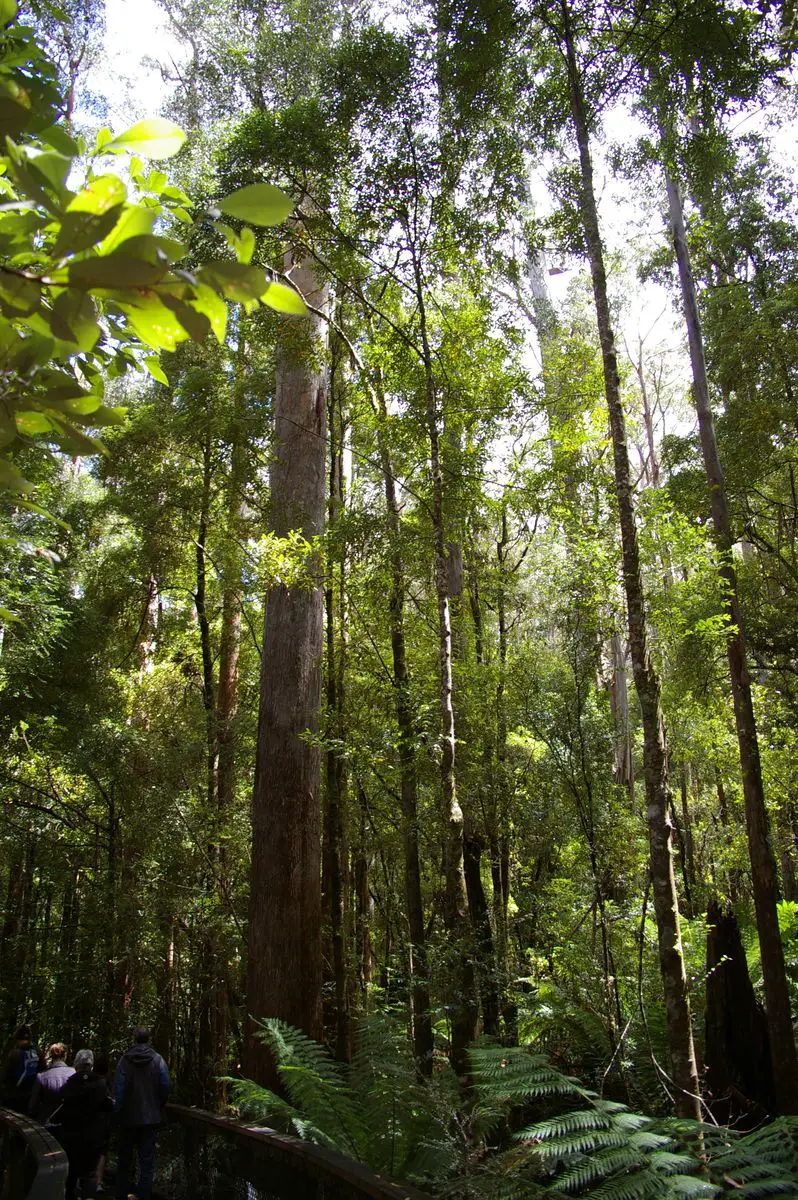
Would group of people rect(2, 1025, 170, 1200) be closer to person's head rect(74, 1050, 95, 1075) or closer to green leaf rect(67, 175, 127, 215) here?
person's head rect(74, 1050, 95, 1075)

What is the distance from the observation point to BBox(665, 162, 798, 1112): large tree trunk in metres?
→ 8.06

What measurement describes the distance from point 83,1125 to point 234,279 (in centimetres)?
696

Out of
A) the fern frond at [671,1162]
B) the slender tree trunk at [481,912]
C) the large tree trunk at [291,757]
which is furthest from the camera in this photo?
the large tree trunk at [291,757]

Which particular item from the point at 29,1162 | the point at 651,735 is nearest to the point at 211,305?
the point at 651,735

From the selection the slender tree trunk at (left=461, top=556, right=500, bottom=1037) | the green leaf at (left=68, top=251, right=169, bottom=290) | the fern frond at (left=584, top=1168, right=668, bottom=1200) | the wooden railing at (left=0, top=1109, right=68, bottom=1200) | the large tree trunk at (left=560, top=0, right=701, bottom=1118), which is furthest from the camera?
the slender tree trunk at (left=461, top=556, right=500, bottom=1037)

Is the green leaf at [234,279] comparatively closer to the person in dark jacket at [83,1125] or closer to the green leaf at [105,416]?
the green leaf at [105,416]

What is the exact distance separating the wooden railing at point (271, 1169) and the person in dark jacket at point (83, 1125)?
2.95 ft

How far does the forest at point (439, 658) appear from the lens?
18.7 feet

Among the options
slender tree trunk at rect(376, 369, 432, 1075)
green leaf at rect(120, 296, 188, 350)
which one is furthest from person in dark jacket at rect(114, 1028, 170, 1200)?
green leaf at rect(120, 296, 188, 350)

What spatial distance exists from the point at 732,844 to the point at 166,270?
1796cm

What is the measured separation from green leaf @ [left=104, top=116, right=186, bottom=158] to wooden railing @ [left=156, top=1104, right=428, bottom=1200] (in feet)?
10.8

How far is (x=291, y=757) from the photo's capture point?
8.60 m

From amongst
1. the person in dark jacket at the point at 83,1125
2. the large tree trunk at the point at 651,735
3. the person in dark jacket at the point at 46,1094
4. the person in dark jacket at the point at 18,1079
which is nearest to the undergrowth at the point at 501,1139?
the large tree trunk at the point at 651,735

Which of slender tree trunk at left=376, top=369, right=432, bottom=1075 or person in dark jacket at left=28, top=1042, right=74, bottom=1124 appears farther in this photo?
person in dark jacket at left=28, top=1042, right=74, bottom=1124
